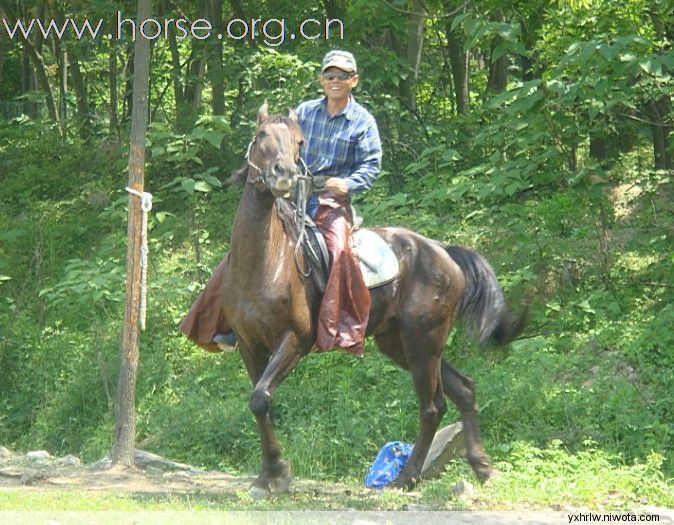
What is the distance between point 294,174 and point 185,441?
15.3 feet

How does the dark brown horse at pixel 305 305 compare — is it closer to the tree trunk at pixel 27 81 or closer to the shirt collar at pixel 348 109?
the shirt collar at pixel 348 109

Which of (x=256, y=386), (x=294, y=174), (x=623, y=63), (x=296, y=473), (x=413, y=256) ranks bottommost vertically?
(x=296, y=473)

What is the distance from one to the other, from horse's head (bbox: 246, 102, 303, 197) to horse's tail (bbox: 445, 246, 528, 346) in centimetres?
199

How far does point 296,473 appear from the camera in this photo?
10211 millimetres

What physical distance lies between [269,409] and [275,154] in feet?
5.68

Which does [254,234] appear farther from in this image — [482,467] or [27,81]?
[27,81]

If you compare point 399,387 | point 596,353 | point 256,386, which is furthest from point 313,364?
point 256,386

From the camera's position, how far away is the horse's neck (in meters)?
7.94

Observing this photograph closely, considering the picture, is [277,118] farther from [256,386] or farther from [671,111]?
[671,111]

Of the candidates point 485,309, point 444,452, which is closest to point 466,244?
point 485,309

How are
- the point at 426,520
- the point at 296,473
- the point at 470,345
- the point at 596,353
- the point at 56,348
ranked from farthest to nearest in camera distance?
the point at 56,348 → the point at 470,345 → the point at 596,353 → the point at 296,473 → the point at 426,520

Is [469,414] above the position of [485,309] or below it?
below

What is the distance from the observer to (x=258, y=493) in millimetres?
8086
